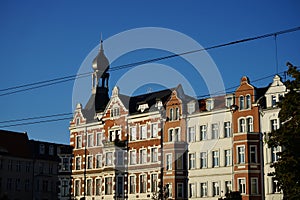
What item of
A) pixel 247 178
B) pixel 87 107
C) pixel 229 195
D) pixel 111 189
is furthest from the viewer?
pixel 87 107

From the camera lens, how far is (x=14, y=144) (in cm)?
8312

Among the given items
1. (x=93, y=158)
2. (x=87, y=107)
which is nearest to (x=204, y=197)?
(x=93, y=158)

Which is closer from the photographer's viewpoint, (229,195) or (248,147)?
(229,195)

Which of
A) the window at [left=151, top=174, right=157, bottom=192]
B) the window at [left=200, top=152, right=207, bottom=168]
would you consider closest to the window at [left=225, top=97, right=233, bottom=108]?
the window at [left=200, top=152, right=207, bottom=168]

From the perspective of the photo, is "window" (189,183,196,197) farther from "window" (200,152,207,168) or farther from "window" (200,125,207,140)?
"window" (200,125,207,140)

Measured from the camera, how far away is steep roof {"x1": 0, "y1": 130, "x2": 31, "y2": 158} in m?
81.0

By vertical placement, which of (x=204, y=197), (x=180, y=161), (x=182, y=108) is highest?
(x=182, y=108)

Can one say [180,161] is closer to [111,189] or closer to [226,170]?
[226,170]

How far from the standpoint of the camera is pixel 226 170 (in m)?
52.8

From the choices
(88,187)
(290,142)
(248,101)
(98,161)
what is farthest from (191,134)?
(290,142)

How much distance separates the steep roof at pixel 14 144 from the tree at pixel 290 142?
56.2 m

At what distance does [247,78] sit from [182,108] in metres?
8.36

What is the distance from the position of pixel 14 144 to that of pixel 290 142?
197 ft

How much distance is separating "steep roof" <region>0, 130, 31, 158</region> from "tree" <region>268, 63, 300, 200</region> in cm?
5624
